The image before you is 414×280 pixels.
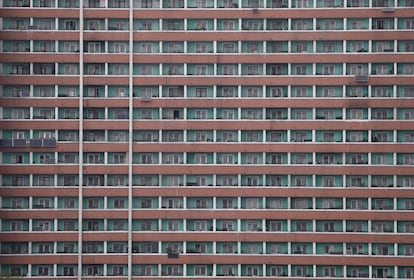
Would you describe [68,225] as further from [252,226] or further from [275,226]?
[275,226]

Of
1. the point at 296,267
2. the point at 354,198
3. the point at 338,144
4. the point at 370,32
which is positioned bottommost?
the point at 296,267

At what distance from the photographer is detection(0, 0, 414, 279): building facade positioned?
40.3 metres

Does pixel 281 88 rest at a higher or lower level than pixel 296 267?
higher

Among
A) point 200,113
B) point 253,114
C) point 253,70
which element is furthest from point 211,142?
point 253,70

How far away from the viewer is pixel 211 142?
40.6 metres

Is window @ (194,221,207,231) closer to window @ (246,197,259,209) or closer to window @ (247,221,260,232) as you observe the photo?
window @ (247,221,260,232)

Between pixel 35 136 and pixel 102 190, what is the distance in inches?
211

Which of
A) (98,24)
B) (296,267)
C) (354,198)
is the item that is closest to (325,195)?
(354,198)

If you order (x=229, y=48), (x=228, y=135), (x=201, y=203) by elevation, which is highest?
(x=229, y=48)

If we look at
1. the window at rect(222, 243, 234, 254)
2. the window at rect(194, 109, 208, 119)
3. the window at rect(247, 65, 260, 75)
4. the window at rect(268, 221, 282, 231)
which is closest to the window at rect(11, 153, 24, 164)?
the window at rect(194, 109, 208, 119)

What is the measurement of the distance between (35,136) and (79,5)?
852cm

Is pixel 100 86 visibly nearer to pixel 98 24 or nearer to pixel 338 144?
pixel 98 24

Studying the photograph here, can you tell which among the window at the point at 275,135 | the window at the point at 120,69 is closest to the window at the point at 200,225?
the window at the point at 275,135

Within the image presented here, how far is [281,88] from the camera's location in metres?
40.7
